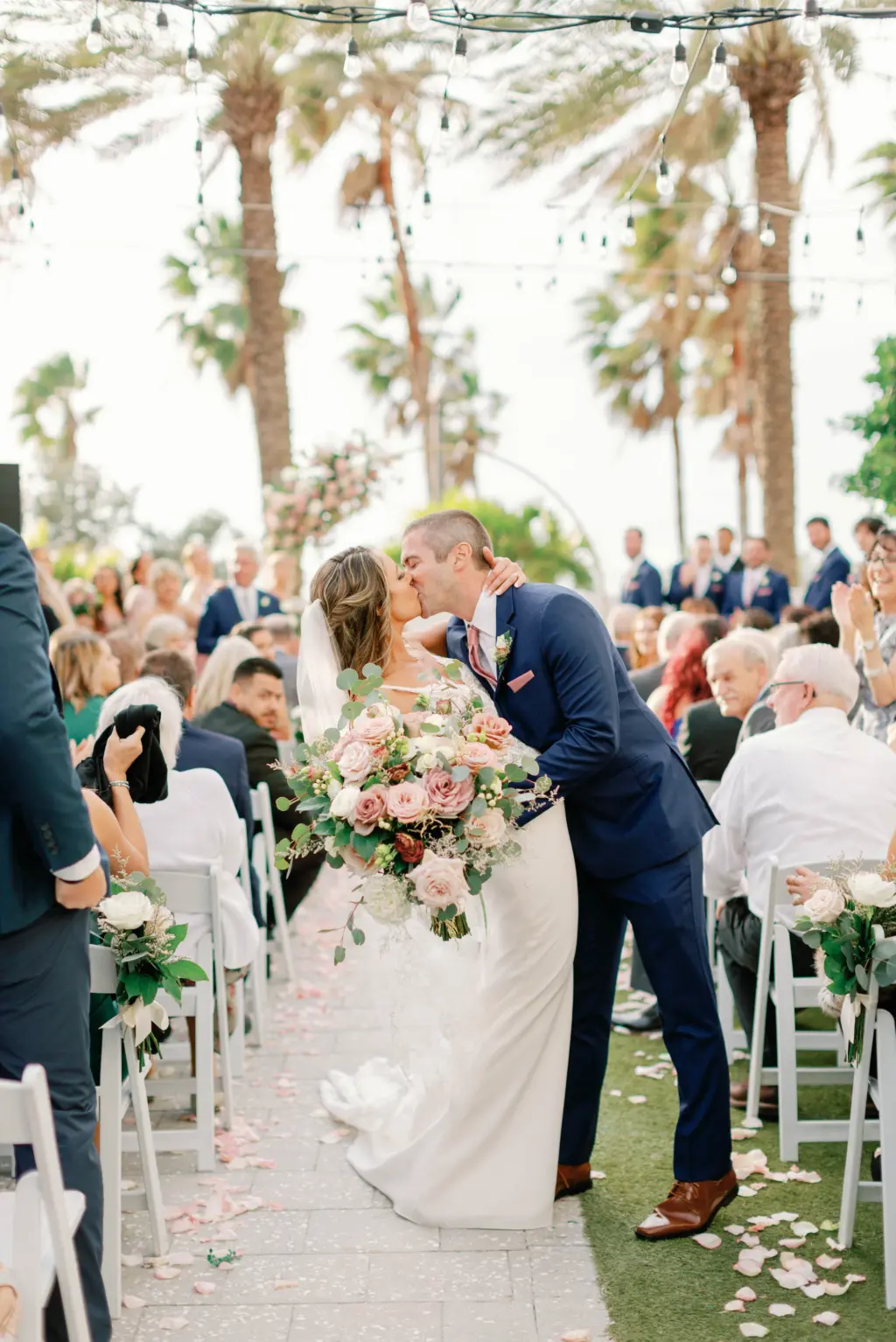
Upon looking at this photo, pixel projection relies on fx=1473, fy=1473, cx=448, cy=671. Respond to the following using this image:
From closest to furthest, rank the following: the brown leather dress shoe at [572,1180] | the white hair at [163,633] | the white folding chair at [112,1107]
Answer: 1. the white folding chair at [112,1107]
2. the brown leather dress shoe at [572,1180]
3. the white hair at [163,633]

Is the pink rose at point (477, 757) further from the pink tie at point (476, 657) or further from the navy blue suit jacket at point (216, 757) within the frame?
the navy blue suit jacket at point (216, 757)

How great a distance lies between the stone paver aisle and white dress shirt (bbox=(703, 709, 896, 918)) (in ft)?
4.38

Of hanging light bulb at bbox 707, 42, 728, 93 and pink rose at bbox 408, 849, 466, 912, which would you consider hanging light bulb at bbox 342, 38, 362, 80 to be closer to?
hanging light bulb at bbox 707, 42, 728, 93

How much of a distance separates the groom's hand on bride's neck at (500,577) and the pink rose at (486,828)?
0.73 meters

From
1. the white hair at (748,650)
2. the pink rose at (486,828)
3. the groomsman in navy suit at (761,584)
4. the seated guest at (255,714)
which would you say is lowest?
the groomsman in navy suit at (761,584)

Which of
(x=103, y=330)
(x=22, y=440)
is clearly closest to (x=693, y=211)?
(x=103, y=330)

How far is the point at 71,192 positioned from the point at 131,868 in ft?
38.1

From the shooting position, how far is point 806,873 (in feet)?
13.3

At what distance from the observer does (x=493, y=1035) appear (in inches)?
168

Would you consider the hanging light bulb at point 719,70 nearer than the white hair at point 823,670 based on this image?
No

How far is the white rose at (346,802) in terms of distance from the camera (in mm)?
3740

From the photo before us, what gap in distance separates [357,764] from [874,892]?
1349mm

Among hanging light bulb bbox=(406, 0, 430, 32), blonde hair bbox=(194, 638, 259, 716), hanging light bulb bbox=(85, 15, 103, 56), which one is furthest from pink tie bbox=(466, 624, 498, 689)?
hanging light bulb bbox=(85, 15, 103, 56)

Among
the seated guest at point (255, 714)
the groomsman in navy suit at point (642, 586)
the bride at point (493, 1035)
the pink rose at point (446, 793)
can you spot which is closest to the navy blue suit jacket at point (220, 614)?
the seated guest at point (255, 714)
